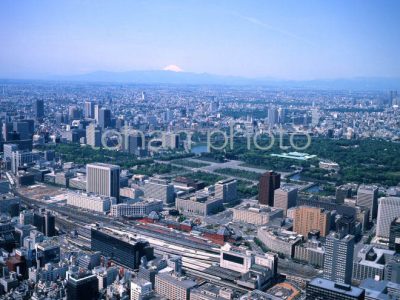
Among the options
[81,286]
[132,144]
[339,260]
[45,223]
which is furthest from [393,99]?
[81,286]

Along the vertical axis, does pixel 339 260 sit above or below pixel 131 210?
above

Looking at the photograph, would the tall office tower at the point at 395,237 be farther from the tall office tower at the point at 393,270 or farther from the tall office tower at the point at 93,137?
the tall office tower at the point at 93,137

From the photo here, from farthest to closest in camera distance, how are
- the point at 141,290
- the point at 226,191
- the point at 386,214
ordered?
the point at 226,191 → the point at 386,214 → the point at 141,290

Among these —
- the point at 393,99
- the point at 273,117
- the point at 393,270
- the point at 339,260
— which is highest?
the point at 393,99

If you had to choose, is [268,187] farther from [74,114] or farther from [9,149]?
[74,114]

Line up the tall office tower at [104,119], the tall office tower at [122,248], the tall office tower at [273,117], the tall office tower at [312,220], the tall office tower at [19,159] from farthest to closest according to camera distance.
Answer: the tall office tower at [273,117] → the tall office tower at [104,119] → the tall office tower at [19,159] → the tall office tower at [312,220] → the tall office tower at [122,248]

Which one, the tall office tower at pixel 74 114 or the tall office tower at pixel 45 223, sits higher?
the tall office tower at pixel 74 114

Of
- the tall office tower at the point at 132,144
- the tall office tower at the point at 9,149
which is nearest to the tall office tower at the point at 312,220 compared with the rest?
the tall office tower at the point at 132,144

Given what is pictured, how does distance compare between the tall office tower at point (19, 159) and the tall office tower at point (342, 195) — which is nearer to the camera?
the tall office tower at point (342, 195)
